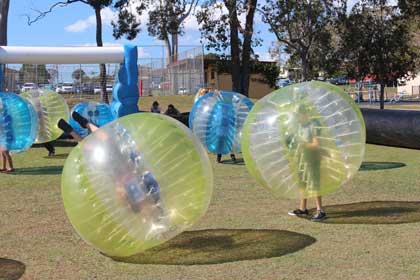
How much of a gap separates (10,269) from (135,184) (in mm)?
1320

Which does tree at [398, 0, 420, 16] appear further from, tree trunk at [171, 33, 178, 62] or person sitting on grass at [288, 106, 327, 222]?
person sitting on grass at [288, 106, 327, 222]

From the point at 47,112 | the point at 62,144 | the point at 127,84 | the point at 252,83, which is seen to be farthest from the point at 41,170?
the point at 252,83

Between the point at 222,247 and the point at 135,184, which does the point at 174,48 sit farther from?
the point at 135,184

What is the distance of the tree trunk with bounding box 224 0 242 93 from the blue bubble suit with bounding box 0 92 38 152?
12149 mm

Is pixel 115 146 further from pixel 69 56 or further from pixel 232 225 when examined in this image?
pixel 69 56

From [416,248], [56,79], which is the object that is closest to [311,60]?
[56,79]

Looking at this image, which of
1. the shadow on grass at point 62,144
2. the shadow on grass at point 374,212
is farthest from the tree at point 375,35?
the shadow on grass at point 374,212

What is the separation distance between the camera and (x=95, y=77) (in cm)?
2161

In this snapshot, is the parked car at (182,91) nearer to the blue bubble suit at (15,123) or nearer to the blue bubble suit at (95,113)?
the blue bubble suit at (95,113)

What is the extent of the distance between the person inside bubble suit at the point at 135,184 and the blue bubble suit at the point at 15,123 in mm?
5544

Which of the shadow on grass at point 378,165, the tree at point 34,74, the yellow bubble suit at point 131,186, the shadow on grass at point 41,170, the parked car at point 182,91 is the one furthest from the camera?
the parked car at point 182,91

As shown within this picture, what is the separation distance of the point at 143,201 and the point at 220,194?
3600 mm

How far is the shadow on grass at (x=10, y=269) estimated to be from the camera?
466 cm

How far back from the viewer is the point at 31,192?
8.49m
